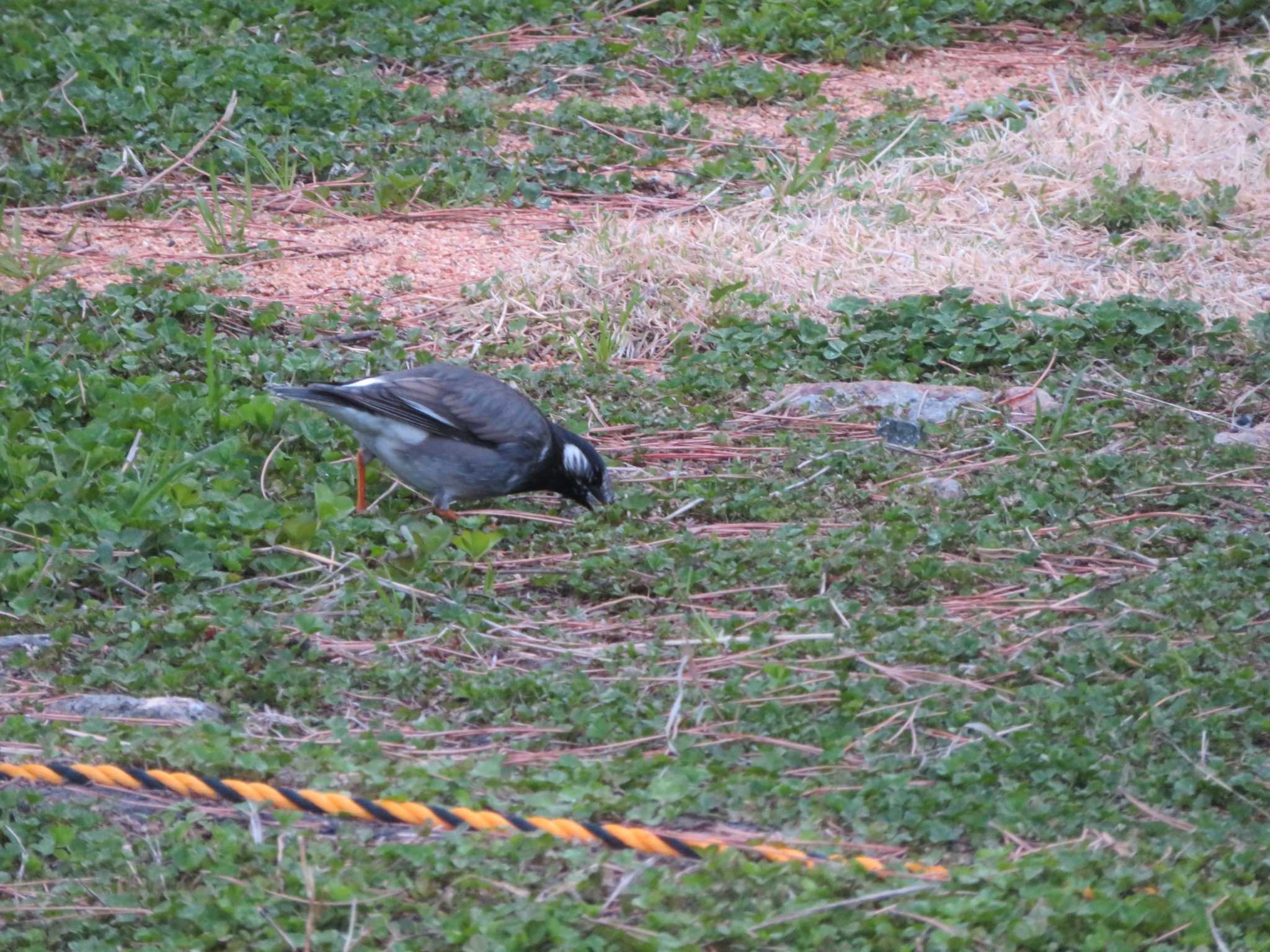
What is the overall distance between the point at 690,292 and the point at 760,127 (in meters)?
2.86

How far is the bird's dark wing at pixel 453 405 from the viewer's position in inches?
223

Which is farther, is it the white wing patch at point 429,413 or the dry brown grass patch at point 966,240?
the dry brown grass patch at point 966,240

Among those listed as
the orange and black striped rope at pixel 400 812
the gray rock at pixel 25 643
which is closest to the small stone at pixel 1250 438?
the orange and black striped rope at pixel 400 812

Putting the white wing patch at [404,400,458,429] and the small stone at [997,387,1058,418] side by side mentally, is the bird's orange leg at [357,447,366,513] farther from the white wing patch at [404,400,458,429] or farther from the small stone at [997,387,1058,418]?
the small stone at [997,387,1058,418]

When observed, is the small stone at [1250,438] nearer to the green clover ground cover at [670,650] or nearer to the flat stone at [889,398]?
the green clover ground cover at [670,650]

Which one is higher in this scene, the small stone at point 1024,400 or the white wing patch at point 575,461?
the white wing patch at point 575,461

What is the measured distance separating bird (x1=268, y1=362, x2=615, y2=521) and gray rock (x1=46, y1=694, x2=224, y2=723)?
1.57m

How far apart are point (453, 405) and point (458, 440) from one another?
0.18 meters

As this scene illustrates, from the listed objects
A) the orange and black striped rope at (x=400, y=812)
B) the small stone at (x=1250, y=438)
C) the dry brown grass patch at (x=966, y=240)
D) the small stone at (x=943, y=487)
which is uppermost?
the orange and black striped rope at (x=400, y=812)

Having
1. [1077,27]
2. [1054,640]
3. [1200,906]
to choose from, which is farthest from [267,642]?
[1077,27]

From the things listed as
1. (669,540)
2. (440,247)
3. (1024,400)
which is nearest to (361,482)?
(669,540)

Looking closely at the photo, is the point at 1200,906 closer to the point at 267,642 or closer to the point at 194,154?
the point at 267,642

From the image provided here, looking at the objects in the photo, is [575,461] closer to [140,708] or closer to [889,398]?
[889,398]

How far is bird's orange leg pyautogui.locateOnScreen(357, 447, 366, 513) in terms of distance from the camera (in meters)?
5.90
